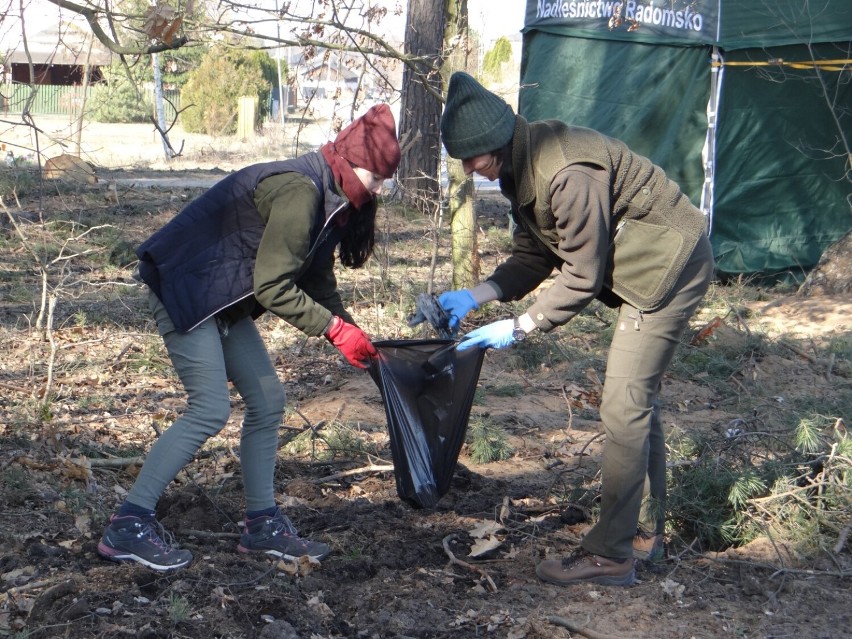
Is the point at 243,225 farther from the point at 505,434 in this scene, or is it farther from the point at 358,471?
the point at 505,434

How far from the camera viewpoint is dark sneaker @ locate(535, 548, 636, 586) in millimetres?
3314

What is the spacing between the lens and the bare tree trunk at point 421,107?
9.92m

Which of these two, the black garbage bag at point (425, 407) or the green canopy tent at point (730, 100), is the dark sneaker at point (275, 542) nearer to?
the black garbage bag at point (425, 407)

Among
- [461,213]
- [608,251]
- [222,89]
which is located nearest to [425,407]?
[608,251]

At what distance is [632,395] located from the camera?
3.25 m

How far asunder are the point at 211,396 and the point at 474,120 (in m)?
Answer: 1.29

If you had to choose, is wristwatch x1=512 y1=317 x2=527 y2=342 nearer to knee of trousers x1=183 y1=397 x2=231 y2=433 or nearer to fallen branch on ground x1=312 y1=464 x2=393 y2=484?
knee of trousers x1=183 y1=397 x2=231 y2=433

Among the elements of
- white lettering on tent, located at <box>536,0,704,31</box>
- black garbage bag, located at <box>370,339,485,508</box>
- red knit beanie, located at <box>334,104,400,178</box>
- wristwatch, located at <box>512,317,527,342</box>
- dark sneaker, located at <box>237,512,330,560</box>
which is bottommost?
dark sneaker, located at <box>237,512,330,560</box>

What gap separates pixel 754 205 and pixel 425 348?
719 centimetres

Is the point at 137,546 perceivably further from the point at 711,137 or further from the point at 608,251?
the point at 711,137

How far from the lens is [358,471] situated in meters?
4.40

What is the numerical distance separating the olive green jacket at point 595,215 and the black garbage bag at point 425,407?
549 millimetres

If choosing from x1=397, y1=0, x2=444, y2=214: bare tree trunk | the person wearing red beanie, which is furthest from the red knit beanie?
x1=397, y1=0, x2=444, y2=214: bare tree trunk

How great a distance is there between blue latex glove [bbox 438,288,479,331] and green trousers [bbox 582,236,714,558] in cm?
61
